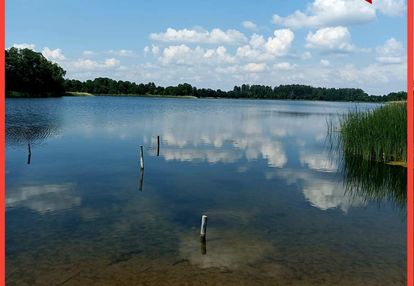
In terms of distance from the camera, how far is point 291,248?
554 inches

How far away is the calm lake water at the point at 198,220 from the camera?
11977 mm

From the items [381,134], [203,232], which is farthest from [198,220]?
[381,134]

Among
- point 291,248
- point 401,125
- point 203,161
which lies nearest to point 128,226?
point 291,248

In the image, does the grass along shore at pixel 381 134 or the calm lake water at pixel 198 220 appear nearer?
the calm lake water at pixel 198 220

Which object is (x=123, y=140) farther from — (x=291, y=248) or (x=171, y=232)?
(x=291, y=248)

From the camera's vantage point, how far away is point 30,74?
143500mm


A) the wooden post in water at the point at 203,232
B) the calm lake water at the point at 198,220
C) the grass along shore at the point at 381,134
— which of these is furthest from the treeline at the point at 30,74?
the wooden post in water at the point at 203,232

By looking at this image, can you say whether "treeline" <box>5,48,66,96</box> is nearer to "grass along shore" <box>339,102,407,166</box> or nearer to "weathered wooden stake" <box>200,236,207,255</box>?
"grass along shore" <box>339,102,407,166</box>

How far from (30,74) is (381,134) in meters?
142

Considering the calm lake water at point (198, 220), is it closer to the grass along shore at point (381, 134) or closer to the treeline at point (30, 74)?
the grass along shore at point (381, 134)

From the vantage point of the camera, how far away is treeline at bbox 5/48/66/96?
13650 centimetres

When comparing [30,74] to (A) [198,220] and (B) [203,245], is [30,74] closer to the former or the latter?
(A) [198,220]

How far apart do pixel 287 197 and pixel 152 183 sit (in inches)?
329

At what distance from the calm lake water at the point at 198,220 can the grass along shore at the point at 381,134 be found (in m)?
1.98
